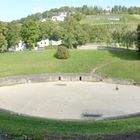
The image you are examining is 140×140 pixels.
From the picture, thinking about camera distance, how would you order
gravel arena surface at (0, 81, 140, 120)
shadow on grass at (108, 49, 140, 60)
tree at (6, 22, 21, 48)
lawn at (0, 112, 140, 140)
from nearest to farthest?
lawn at (0, 112, 140, 140) → gravel arena surface at (0, 81, 140, 120) → shadow on grass at (108, 49, 140, 60) → tree at (6, 22, 21, 48)

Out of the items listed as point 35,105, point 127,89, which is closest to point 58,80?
point 127,89

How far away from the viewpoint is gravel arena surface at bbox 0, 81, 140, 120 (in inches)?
1463

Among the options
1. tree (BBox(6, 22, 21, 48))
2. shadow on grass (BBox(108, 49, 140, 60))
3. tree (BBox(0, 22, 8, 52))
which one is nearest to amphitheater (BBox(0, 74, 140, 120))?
shadow on grass (BBox(108, 49, 140, 60))

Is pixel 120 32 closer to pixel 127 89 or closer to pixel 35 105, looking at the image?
pixel 127 89

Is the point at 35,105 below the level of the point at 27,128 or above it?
below

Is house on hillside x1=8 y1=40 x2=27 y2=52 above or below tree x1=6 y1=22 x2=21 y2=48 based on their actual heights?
below

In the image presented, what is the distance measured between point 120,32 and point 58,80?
4126 centimetres

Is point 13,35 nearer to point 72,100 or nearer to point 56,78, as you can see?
point 56,78

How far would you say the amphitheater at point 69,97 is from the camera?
122ft

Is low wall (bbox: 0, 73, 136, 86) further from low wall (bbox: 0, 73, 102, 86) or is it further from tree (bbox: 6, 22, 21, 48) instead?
tree (bbox: 6, 22, 21, 48)

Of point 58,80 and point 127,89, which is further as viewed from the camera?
point 58,80

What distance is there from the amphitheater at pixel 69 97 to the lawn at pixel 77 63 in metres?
2.72

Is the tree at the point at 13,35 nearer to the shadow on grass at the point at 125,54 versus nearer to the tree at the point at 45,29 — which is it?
the tree at the point at 45,29

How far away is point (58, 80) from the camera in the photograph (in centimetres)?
5991
